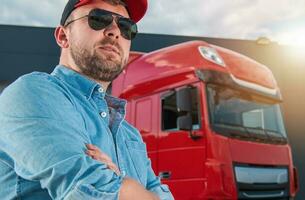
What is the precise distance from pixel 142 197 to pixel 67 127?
351mm

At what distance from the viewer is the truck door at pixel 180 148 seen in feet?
17.1

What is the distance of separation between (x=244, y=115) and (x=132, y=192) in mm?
4471

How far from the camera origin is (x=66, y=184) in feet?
4.49

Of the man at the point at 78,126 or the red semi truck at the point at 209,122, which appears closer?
the man at the point at 78,126

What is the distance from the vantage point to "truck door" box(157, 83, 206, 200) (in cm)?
521

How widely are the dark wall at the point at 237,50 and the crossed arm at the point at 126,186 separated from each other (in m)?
Result: 10.6

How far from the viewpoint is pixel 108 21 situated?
2.14m

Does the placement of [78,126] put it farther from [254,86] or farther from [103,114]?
[254,86]

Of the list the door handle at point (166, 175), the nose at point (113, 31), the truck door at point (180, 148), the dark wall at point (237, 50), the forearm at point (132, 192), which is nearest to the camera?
the forearm at point (132, 192)

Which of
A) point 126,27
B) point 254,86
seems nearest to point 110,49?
point 126,27

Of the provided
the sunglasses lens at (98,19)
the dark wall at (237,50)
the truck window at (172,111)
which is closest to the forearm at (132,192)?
the sunglasses lens at (98,19)

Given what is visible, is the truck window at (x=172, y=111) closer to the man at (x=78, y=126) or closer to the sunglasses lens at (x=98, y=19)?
the man at (x=78, y=126)

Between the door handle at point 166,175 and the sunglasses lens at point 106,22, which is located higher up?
the sunglasses lens at point 106,22

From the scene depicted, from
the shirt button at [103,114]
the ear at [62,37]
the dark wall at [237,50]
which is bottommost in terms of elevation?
the shirt button at [103,114]
